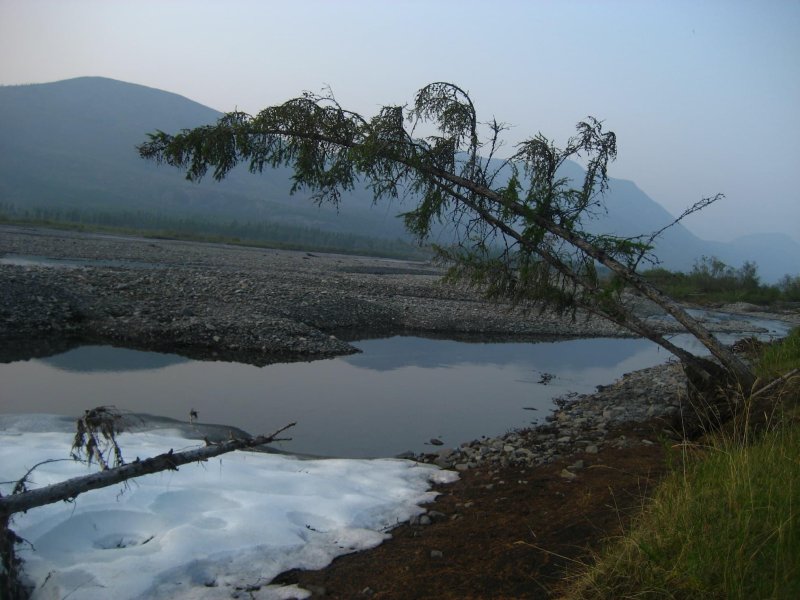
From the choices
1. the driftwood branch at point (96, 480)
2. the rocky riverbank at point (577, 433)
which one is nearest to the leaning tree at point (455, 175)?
the rocky riverbank at point (577, 433)

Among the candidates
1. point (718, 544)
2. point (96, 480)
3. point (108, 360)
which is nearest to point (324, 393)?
point (108, 360)

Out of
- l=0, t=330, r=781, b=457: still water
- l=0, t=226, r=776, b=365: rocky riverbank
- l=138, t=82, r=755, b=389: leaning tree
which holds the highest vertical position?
l=138, t=82, r=755, b=389: leaning tree

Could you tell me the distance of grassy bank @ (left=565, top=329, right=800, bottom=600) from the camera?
364 cm

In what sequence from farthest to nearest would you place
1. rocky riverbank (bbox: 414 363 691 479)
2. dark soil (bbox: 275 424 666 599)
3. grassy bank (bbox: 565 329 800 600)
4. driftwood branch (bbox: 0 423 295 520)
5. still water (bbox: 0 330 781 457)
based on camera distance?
1. still water (bbox: 0 330 781 457)
2. rocky riverbank (bbox: 414 363 691 479)
3. dark soil (bbox: 275 424 666 599)
4. driftwood branch (bbox: 0 423 295 520)
5. grassy bank (bbox: 565 329 800 600)

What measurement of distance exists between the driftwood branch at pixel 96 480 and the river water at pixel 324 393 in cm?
489

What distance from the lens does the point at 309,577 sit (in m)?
5.21

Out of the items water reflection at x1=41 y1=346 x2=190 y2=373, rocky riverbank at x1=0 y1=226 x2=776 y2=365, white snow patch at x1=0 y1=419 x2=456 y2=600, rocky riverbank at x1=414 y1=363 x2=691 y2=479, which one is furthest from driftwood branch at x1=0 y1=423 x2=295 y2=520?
water reflection at x1=41 y1=346 x2=190 y2=373

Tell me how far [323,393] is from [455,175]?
5428 millimetres

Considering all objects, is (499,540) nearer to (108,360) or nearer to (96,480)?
(96,480)

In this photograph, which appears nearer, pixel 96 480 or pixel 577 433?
pixel 96 480

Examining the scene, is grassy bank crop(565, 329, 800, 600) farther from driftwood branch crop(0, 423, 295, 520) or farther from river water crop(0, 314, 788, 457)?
river water crop(0, 314, 788, 457)

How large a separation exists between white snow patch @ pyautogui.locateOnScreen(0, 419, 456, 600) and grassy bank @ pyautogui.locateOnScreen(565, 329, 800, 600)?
2.50 meters

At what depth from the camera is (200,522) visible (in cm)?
572

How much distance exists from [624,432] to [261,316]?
11.7 metres
